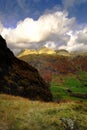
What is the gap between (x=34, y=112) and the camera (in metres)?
29.6

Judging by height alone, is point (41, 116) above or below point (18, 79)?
below

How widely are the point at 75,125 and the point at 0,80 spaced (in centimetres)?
1986

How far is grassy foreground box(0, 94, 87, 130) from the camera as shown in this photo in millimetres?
26891

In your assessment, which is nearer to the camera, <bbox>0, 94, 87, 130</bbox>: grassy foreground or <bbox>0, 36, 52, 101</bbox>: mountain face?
<bbox>0, 94, 87, 130</bbox>: grassy foreground

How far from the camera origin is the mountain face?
147ft

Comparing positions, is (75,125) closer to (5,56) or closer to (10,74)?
(10,74)

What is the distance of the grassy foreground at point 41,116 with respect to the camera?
26.9 metres

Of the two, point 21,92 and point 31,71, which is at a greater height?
point 31,71

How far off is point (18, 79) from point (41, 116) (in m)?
19.6

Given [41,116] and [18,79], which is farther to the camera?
[18,79]

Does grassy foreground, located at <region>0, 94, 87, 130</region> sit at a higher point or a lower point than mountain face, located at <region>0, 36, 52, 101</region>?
lower

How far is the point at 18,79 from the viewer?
4766 cm

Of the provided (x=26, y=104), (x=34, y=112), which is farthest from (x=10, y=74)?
(x=34, y=112)

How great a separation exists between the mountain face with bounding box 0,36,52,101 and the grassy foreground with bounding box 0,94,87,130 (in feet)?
40.0
